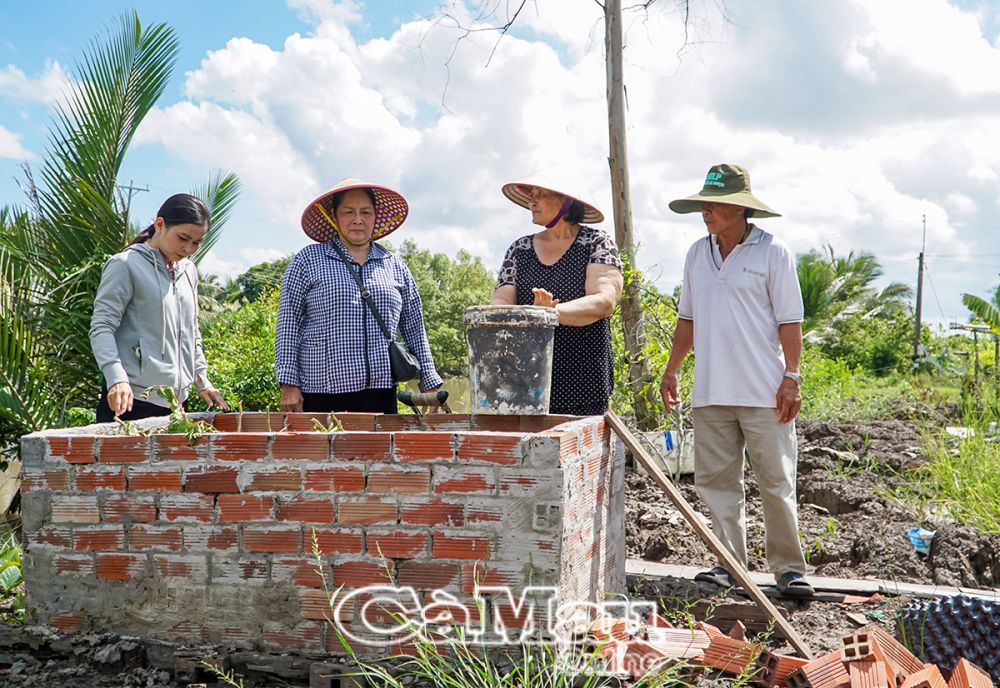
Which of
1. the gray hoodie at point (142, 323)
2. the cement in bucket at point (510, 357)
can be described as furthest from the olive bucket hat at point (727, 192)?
the gray hoodie at point (142, 323)

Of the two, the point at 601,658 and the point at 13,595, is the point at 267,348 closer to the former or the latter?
the point at 13,595

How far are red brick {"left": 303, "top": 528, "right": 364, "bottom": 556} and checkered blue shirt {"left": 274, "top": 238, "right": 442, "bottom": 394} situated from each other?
1.02m

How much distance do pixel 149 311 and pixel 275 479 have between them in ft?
4.24

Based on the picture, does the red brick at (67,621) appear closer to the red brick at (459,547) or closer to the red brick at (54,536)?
the red brick at (54,536)

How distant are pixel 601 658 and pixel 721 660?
49 cm

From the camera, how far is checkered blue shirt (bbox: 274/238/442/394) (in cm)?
392

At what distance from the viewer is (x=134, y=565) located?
3.21 m

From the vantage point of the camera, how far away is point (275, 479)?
3.06 meters

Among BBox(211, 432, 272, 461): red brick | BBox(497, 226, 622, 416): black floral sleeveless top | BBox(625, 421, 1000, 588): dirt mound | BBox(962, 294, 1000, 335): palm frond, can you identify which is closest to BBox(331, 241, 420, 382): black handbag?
BBox(497, 226, 622, 416): black floral sleeveless top

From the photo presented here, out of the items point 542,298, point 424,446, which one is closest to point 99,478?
point 424,446

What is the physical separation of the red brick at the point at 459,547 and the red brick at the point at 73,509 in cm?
133

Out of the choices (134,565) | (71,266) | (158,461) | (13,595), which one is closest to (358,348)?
(158,461)

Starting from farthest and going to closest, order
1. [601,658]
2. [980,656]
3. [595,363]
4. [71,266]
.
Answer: [71,266] → [595,363] → [980,656] → [601,658]

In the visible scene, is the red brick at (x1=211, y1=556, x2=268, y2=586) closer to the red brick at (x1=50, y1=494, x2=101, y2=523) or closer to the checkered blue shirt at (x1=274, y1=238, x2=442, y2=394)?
the red brick at (x1=50, y1=494, x2=101, y2=523)
